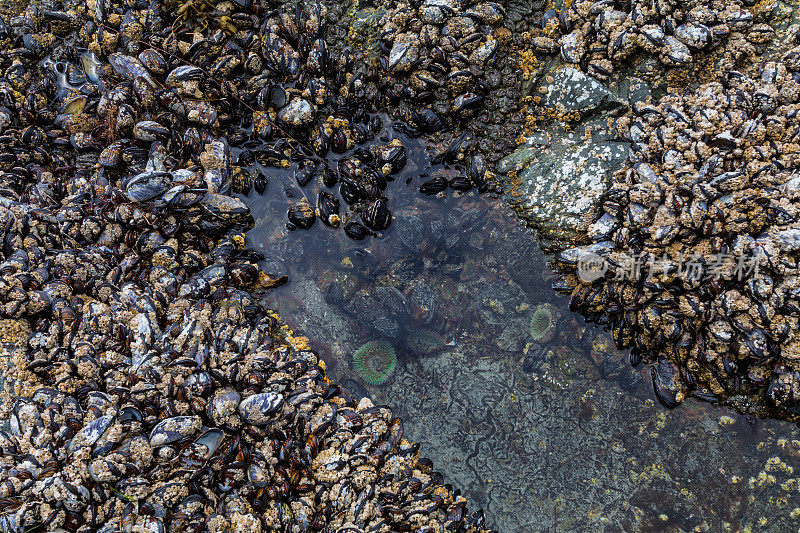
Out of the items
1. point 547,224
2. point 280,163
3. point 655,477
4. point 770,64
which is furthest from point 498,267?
point 770,64

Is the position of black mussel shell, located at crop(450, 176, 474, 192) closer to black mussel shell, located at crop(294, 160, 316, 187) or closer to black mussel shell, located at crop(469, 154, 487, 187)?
black mussel shell, located at crop(469, 154, 487, 187)

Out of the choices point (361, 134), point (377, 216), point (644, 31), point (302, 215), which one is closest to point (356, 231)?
point (377, 216)

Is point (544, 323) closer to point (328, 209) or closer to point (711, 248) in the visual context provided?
point (711, 248)

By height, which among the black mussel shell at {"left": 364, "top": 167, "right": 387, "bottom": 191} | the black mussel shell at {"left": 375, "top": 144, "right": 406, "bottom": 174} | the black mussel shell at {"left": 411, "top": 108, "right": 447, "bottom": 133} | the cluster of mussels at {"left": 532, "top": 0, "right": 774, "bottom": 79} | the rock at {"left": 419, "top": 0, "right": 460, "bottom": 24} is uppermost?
the cluster of mussels at {"left": 532, "top": 0, "right": 774, "bottom": 79}

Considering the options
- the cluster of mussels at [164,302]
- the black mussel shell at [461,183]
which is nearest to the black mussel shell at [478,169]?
the black mussel shell at [461,183]

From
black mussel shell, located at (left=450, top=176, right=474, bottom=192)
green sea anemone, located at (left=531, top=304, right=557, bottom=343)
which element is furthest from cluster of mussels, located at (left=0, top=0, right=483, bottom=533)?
green sea anemone, located at (left=531, top=304, right=557, bottom=343)

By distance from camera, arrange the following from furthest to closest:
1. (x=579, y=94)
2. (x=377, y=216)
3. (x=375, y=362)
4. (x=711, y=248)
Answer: (x=579, y=94) < (x=377, y=216) < (x=375, y=362) < (x=711, y=248)
